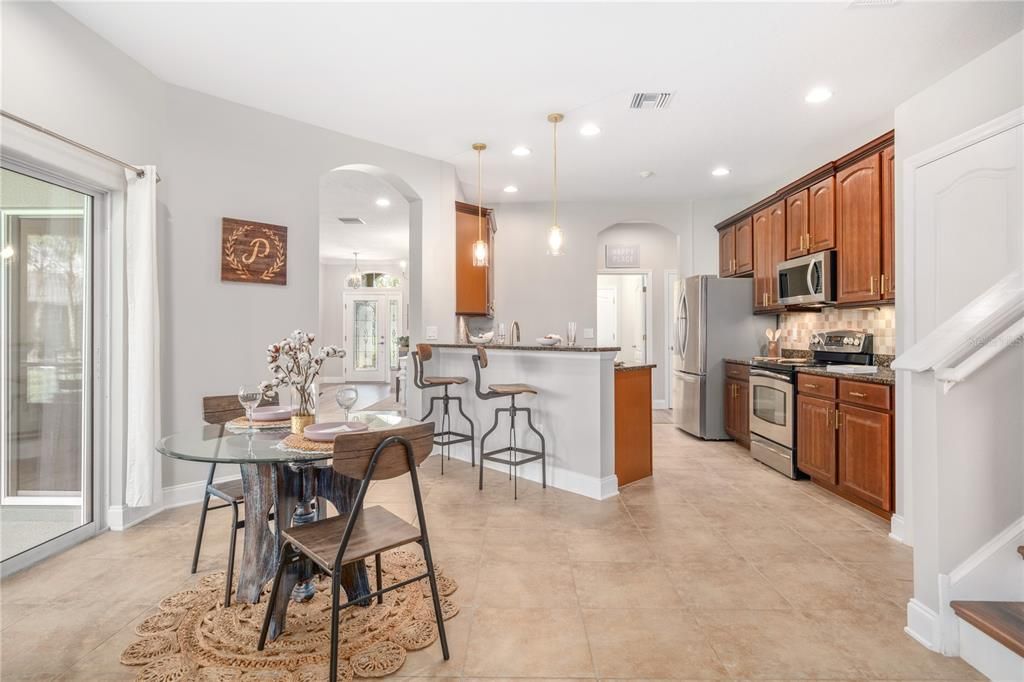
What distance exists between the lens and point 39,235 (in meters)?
2.68

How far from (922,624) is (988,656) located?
0.67 ft

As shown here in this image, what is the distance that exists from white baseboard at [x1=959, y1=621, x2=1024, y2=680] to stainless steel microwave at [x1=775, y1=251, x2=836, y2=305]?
109 inches

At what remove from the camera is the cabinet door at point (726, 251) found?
5.80 m

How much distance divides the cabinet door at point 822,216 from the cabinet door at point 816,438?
130cm

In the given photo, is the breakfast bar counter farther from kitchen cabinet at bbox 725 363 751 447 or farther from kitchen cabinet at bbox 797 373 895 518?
kitchen cabinet at bbox 725 363 751 447

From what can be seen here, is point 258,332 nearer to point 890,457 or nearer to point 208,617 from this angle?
point 208,617

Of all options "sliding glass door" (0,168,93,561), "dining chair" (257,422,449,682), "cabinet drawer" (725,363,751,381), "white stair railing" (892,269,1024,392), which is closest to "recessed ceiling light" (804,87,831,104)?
"white stair railing" (892,269,1024,392)

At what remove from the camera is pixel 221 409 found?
2.55m

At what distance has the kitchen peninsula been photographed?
3602mm

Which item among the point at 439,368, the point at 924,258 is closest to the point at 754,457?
the point at 924,258

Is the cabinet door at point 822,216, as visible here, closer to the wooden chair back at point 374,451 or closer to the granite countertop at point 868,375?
the granite countertop at point 868,375

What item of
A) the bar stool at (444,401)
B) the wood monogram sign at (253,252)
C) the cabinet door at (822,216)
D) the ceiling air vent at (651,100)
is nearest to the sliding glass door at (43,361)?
the wood monogram sign at (253,252)

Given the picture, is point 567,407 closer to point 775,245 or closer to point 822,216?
point 822,216

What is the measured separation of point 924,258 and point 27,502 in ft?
16.3
